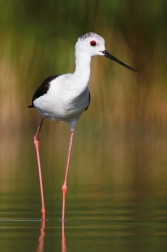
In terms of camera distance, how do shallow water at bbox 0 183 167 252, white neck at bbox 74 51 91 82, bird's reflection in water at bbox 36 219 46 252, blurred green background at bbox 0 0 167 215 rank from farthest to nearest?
blurred green background at bbox 0 0 167 215, white neck at bbox 74 51 91 82, shallow water at bbox 0 183 167 252, bird's reflection in water at bbox 36 219 46 252

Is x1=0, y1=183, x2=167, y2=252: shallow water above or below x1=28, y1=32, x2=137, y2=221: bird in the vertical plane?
below

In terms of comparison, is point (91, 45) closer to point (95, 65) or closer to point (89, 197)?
point (89, 197)

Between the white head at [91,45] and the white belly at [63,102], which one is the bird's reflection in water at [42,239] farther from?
the white head at [91,45]

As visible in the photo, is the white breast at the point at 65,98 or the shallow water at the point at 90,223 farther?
the white breast at the point at 65,98

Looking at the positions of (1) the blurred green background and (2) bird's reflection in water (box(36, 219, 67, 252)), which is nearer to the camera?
(2) bird's reflection in water (box(36, 219, 67, 252))

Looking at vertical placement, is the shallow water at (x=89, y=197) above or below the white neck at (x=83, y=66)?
below

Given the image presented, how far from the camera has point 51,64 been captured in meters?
15.8

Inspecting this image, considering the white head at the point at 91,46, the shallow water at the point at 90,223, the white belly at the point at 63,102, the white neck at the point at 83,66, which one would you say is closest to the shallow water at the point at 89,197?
the shallow water at the point at 90,223

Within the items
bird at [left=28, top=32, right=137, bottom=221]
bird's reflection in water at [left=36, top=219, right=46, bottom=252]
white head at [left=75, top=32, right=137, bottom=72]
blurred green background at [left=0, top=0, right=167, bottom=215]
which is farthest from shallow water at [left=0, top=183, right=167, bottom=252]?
blurred green background at [left=0, top=0, right=167, bottom=215]

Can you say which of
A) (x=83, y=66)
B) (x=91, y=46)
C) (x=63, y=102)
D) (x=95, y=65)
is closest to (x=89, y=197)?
(x=63, y=102)

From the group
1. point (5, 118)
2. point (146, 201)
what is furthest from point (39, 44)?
point (146, 201)

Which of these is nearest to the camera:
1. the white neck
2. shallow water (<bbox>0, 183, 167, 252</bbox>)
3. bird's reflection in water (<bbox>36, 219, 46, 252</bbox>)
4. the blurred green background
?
bird's reflection in water (<bbox>36, 219, 46, 252</bbox>)

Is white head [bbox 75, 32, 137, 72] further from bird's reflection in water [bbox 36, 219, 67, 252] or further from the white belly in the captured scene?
bird's reflection in water [bbox 36, 219, 67, 252]

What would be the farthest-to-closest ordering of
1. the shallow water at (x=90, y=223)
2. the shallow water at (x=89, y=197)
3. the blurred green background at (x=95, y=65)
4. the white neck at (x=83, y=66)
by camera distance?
the blurred green background at (x=95, y=65) → the white neck at (x=83, y=66) → the shallow water at (x=89, y=197) → the shallow water at (x=90, y=223)
